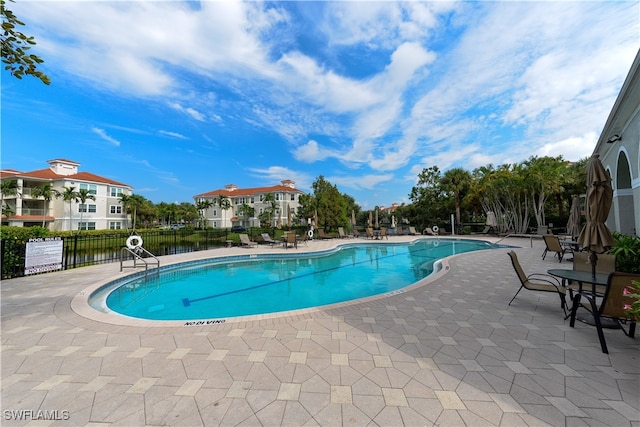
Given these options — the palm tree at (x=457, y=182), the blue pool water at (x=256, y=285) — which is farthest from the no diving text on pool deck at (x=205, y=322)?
the palm tree at (x=457, y=182)

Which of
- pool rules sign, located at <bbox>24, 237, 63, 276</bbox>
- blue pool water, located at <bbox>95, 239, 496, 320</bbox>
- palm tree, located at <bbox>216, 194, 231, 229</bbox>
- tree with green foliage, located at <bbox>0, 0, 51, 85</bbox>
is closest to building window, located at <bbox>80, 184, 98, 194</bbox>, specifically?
palm tree, located at <bbox>216, 194, 231, 229</bbox>

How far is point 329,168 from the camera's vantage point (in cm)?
3431

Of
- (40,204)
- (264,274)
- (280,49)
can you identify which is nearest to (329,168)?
(280,49)

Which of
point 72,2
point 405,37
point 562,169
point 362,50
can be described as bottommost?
point 562,169

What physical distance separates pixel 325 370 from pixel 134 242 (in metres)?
9.21

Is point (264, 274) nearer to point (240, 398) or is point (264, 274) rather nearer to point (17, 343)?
point (17, 343)

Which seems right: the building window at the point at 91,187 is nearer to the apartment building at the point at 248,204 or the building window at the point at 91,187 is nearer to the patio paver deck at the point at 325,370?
the apartment building at the point at 248,204

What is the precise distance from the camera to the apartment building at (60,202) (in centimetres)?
2965

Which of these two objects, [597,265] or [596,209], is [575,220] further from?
[596,209]

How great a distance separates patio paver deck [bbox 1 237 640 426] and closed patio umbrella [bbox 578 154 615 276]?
1.26m

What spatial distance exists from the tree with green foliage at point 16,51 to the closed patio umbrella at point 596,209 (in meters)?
8.06

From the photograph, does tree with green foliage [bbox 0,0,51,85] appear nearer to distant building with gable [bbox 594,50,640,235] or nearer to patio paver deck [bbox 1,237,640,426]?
patio paver deck [bbox 1,237,640,426]

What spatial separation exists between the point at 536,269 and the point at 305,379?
872 cm

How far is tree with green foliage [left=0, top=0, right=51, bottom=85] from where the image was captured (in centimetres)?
265
